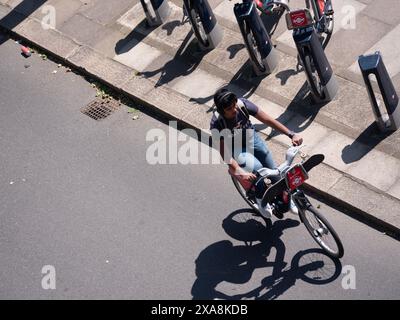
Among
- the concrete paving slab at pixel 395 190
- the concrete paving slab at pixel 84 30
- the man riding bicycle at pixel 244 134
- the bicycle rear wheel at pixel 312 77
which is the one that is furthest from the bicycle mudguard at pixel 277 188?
the concrete paving slab at pixel 84 30

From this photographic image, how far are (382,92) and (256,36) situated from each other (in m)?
2.29

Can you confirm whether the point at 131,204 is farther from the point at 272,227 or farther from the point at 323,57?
the point at 323,57

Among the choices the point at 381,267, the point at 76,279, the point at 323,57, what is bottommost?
the point at 76,279

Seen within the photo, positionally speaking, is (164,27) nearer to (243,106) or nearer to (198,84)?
(198,84)

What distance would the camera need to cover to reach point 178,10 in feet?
42.6

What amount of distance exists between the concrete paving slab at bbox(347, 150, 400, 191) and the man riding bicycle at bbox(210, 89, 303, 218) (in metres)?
1.22

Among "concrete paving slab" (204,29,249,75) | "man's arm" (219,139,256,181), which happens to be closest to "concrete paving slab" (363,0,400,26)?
"concrete paving slab" (204,29,249,75)

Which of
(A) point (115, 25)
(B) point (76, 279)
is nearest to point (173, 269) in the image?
(B) point (76, 279)

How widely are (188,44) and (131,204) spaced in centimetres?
346

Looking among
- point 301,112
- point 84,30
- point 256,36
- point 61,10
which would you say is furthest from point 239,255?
point 61,10

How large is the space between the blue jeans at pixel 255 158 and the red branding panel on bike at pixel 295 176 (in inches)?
22.6

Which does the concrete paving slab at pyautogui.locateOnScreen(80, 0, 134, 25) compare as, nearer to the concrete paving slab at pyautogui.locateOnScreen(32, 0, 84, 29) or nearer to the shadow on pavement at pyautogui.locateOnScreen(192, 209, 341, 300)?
the concrete paving slab at pyautogui.locateOnScreen(32, 0, 84, 29)

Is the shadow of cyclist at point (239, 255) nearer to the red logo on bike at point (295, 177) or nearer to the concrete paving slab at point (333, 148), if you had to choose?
the concrete paving slab at point (333, 148)

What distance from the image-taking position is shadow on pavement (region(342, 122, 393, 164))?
9719mm
